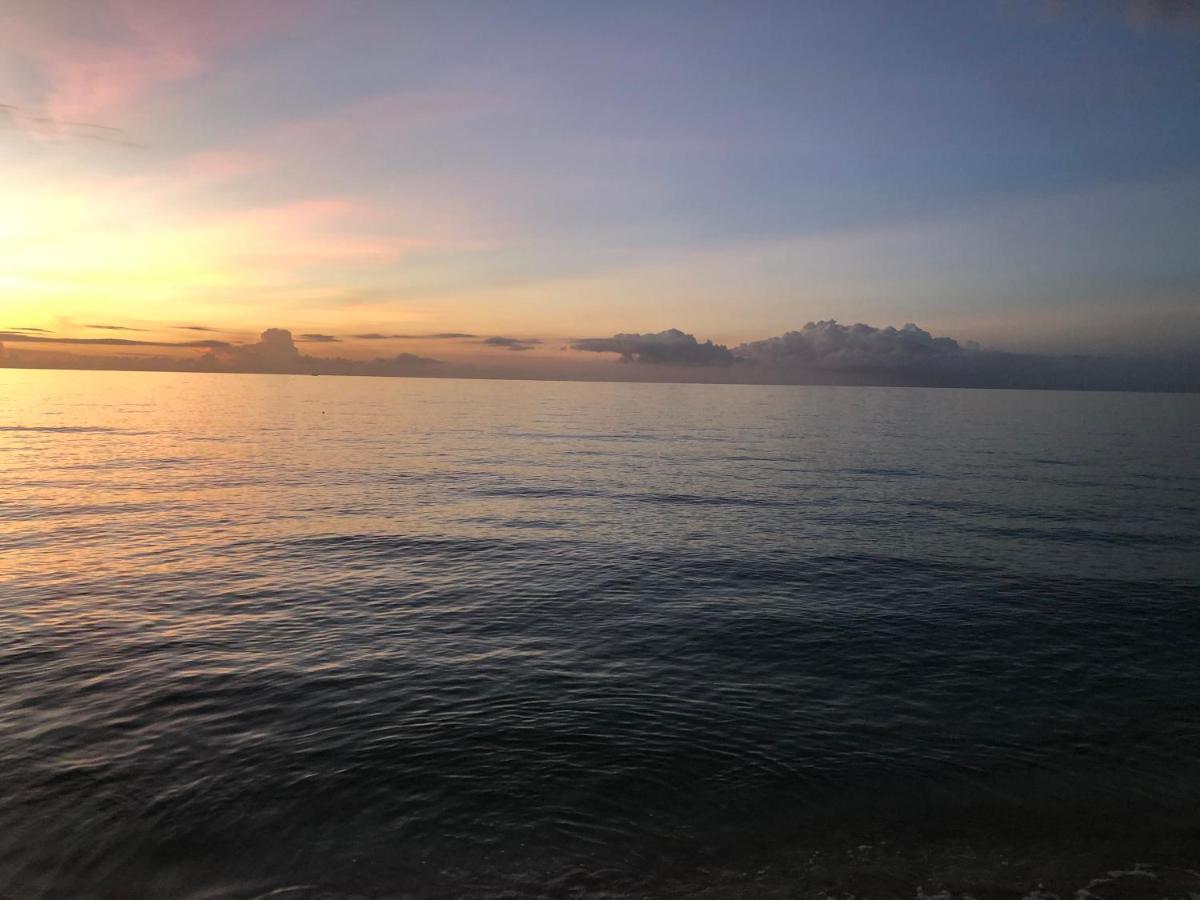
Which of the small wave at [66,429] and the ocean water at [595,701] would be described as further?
the small wave at [66,429]

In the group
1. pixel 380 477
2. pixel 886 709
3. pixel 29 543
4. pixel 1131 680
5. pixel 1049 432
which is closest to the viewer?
pixel 886 709

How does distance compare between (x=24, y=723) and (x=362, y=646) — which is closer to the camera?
(x=24, y=723)

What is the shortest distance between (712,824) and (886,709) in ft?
32.1

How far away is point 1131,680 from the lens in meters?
27.2

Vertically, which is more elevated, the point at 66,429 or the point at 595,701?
the point at 595,701

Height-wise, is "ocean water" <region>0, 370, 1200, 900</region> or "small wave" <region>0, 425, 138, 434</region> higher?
"ocean water" <region>0, 370, 1200, 900</region>

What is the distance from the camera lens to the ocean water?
16.4m

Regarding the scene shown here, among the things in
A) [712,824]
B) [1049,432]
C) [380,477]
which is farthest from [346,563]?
[1049,432]

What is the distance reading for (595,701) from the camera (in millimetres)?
24562

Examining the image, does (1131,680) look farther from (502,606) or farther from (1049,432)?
(1049,432)

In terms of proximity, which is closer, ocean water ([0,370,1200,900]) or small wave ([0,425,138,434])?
ocean water ([0,370,1200,900])

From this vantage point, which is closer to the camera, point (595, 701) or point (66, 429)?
point (595, 701)

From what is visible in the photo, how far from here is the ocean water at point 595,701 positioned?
16359 millimetres

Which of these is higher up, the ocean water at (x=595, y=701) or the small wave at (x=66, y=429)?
the ocean water at (x=595, y=701)
